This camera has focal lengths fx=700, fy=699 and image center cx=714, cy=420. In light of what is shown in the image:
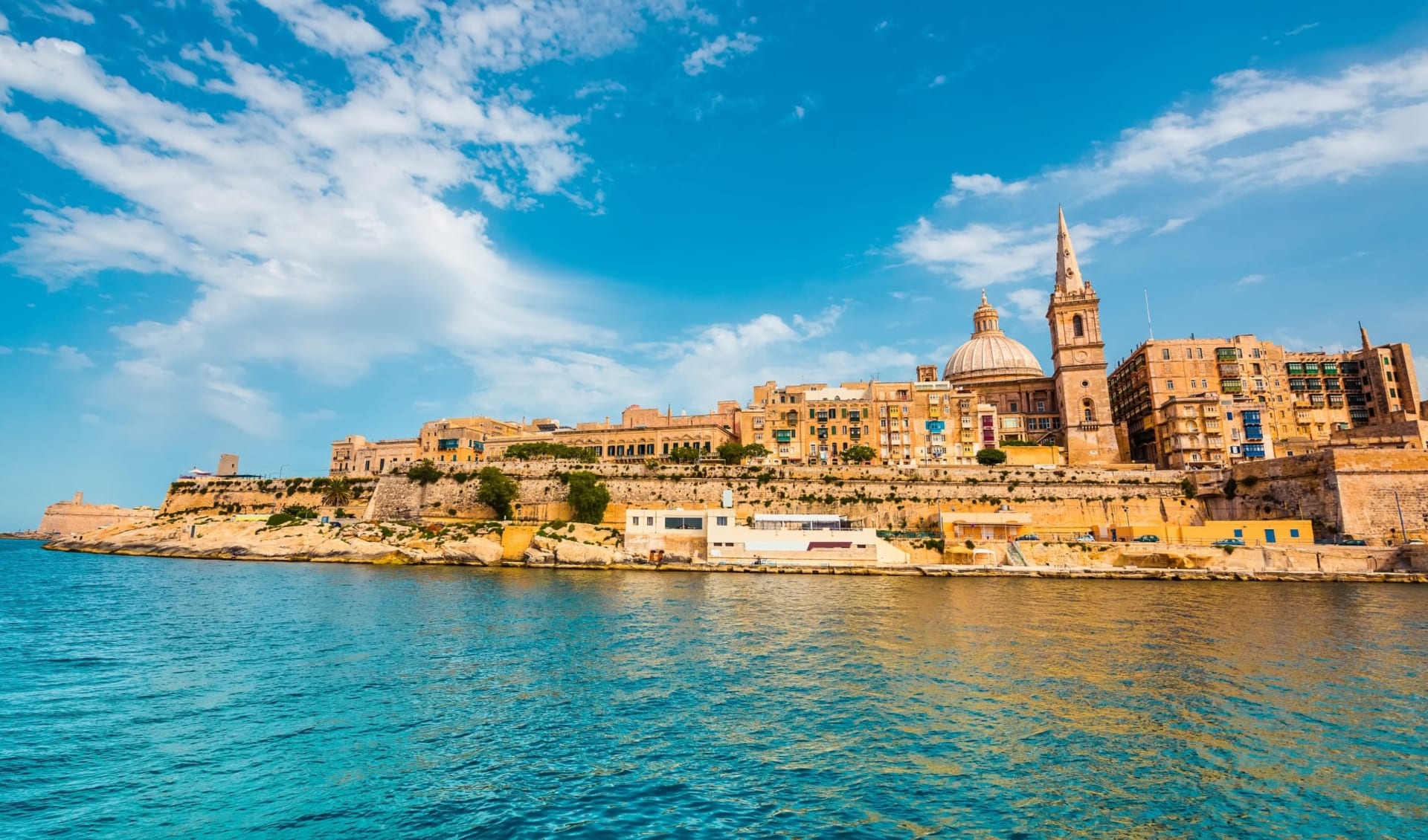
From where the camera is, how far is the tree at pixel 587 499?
56281 millimetres

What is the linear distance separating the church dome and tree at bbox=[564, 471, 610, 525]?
150 ft

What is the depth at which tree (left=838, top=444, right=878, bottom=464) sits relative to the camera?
63.9m

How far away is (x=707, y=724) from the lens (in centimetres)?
1262

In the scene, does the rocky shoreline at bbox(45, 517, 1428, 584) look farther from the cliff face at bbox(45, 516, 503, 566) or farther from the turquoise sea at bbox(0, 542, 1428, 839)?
the turquoise sea at bbox(0, 542, 1428, 839)

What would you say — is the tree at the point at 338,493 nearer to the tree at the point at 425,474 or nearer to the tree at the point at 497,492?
the tree at the point at 425,474

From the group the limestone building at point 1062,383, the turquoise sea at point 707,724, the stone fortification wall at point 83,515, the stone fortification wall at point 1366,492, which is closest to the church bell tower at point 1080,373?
the limestone building at point 1062,383

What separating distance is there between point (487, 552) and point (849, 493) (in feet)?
95.4

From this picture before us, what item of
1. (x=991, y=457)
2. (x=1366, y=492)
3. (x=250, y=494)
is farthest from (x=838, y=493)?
(x=250, y=494)

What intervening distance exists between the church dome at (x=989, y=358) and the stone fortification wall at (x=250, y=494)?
214 feet

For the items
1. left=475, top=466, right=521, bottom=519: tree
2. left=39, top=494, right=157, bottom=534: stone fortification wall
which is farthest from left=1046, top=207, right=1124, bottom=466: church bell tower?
left=39, top=494, right=157, bottom=534: stone fortification wall

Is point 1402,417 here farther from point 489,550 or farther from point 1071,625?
point 489,550

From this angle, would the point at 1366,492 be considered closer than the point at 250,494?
Yes

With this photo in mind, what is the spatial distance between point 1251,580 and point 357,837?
155 feet

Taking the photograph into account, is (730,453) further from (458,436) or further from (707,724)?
(707,724)
